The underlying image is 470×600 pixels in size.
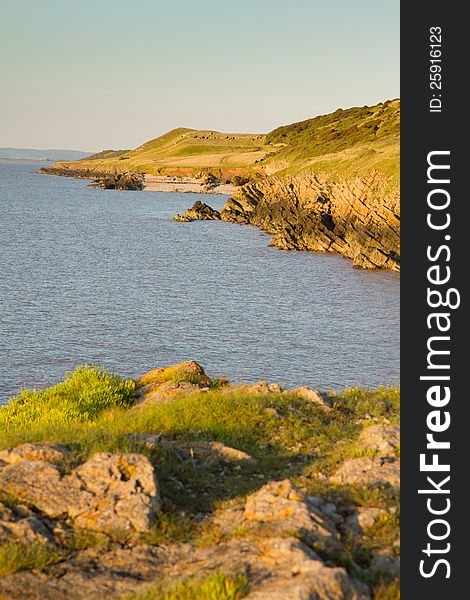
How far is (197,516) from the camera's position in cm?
1009

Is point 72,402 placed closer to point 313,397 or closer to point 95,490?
point 313,397

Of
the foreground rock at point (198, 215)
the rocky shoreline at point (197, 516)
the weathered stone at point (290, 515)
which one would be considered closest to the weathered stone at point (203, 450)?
the rocky shoreline at point (197, 516)

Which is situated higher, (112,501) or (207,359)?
(112,501)

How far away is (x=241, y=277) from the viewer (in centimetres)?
5919

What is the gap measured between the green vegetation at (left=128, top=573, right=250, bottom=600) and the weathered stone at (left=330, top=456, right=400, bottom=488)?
384 cm

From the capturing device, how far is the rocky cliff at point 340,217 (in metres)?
68.4

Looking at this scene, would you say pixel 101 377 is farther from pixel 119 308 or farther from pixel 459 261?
pixel 119 308

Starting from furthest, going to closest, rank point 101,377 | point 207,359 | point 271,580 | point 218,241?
point 218,241 < point 207,359 < point 101,377 < point 271,580

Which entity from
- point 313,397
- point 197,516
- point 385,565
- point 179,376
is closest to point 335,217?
point 179,376

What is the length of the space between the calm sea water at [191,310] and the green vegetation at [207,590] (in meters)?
21.2

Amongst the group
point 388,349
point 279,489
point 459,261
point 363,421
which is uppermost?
point 459,261

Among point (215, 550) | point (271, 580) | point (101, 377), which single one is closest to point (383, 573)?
point (271, 580)

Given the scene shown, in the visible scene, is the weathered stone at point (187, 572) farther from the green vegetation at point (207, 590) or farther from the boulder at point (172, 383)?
the boulder at point (172, 383)

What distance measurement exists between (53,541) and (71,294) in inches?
1618
